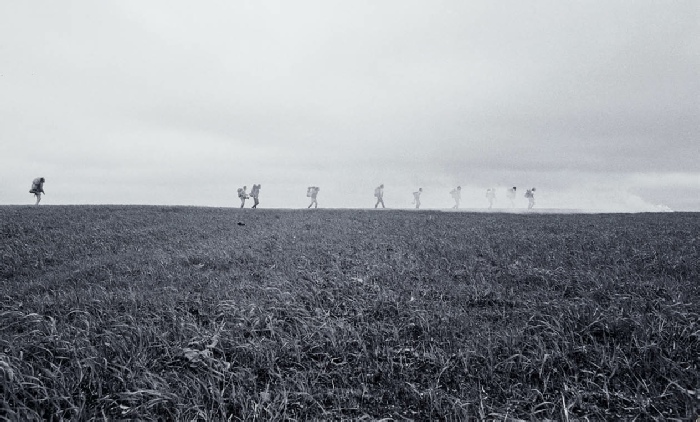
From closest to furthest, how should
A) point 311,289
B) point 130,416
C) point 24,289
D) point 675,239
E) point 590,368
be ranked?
point 130,416 → point 590,368 → point 311,289 → point 24,289 → point 675,239

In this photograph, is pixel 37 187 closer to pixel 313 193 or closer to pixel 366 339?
pixel 313 193

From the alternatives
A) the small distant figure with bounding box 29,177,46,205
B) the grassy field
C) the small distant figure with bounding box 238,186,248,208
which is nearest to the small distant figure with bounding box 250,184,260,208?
the small distant figure with bounding box 238,186,248,208

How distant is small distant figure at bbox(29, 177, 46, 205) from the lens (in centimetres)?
2580

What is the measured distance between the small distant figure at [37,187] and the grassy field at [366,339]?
23.7m

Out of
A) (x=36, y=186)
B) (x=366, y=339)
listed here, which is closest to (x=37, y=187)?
(x=36, y=186)

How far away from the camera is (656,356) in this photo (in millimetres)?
3561

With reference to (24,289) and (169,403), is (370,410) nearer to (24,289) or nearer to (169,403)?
(169,403)

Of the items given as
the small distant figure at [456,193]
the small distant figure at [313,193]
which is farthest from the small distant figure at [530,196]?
the small distant figure at [313,193]

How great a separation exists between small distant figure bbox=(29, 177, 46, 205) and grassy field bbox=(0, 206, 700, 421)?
23.7 m

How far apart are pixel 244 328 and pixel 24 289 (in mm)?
6917

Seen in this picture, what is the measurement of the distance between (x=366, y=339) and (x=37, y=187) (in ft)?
110

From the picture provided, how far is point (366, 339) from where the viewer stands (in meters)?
4.53

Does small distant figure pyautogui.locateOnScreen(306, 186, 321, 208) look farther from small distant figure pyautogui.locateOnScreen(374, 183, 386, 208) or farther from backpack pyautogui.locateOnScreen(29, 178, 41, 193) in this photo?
backpack pyautogui.locateOnScreen(29, 178, 41, 193)

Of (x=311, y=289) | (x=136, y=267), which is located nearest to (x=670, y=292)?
(x=311, y=289)
